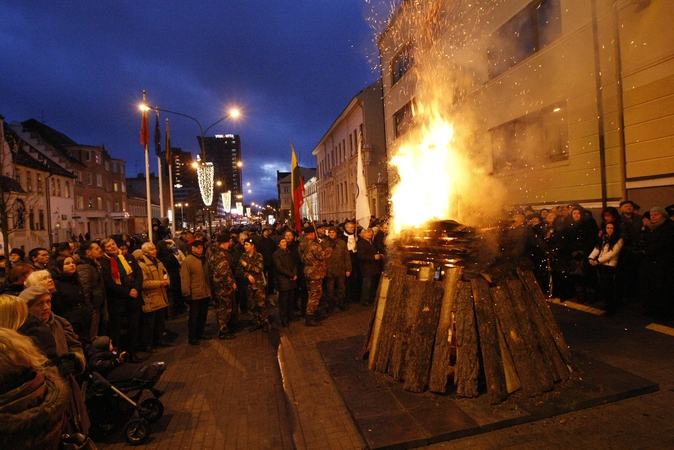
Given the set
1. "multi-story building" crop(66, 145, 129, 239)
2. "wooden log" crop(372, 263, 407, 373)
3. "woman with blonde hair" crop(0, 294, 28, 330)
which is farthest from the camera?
"multi-story building" crop(66, 145, 129, 239)

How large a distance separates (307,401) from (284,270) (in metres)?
3.53

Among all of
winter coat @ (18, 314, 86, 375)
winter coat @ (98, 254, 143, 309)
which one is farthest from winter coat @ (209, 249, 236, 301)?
winter coat @ (18, 314, 86, 375)

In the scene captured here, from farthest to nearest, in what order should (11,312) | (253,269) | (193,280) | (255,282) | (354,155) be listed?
1. (354,155)
2. (253,269)
3. (255,282)
4. (193,280)
5. (11,312)

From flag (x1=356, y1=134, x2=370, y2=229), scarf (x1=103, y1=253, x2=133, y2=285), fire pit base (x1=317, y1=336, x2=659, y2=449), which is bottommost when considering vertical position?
fire pit base (x1=317, y1=336, x2=659, y2=449)

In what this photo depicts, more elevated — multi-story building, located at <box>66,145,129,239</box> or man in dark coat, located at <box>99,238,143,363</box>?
multi-story building, located at <box>66,145,129,239</box>

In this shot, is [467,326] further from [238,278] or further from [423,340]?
[238,278]

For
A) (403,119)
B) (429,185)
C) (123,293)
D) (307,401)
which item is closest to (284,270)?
(123,293)

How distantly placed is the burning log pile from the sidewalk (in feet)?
1.85

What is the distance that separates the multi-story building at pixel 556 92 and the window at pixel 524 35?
0.04 meters

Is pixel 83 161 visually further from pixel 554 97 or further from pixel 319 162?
pixel 554 97

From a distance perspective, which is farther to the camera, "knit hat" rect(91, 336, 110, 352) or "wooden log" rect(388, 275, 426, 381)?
"wooden log" rect(388, 275, 426, 381)

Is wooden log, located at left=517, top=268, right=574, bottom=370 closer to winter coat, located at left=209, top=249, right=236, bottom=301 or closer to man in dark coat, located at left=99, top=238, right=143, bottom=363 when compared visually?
winter coat, located at left=209, top=249, right=236, bottom=301

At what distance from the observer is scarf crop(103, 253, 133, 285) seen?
6.72 m

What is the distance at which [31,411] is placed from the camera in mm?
1896
